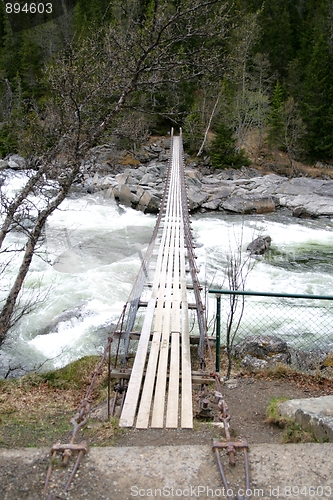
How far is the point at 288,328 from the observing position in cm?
700

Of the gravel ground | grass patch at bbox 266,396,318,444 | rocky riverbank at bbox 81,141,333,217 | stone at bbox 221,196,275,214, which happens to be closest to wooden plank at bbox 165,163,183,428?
the gravel ground

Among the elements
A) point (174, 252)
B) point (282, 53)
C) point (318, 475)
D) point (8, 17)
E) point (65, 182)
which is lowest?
point (174, 252)

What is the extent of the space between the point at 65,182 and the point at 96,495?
3.62m

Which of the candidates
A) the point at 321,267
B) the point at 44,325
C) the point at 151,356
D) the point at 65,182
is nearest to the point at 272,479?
the point at 151,356

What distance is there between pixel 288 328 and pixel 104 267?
15.0 ft

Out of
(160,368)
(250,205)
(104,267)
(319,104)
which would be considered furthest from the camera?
(319,104)

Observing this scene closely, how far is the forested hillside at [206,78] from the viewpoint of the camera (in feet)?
16.0

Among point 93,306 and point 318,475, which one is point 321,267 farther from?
point 318,475

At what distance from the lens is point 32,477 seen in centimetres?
215

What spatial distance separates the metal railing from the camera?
5.66 m

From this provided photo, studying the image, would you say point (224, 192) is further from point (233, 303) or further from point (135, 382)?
point (135, 382)

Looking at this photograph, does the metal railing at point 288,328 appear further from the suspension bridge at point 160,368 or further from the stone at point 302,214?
the stone at point 302,214

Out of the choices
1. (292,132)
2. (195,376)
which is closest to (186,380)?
(195,376)

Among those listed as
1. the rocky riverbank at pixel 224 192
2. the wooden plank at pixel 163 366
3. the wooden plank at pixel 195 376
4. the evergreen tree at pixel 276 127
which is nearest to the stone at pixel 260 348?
the wooden plank at pixel 163 366
